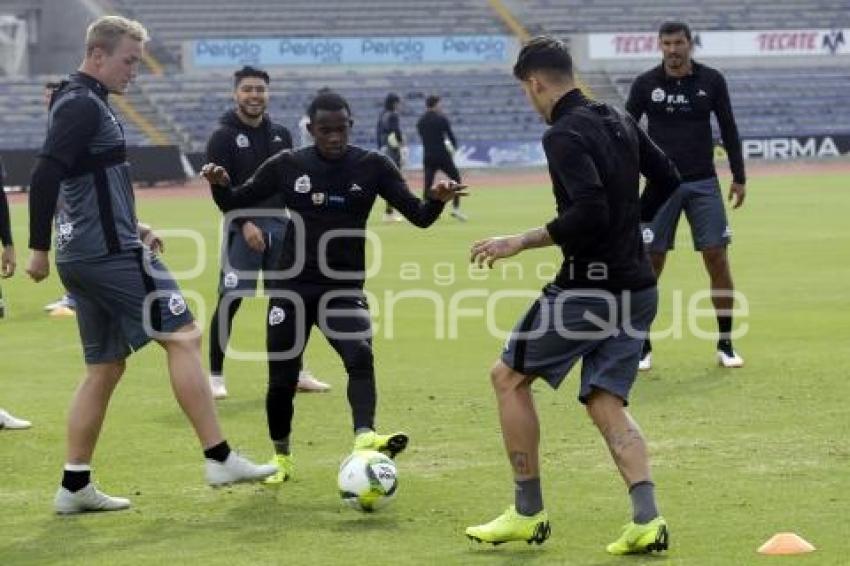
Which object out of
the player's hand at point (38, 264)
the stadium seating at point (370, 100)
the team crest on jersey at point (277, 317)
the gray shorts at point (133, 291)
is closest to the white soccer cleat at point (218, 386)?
the team crest on jersey at point (277, 317)

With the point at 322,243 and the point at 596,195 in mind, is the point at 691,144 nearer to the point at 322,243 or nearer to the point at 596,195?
the point at 322,243

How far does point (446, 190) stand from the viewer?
8.12 m

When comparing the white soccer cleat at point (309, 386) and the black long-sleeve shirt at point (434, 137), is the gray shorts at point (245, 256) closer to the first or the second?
the white soccer cleat at point (309, 386)

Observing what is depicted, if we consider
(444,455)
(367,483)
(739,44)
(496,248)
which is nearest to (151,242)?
(367,483)

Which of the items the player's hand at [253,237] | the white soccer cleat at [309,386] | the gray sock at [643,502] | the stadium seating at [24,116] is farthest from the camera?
the stadium seating at [24,116]

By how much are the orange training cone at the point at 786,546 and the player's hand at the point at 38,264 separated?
334cm

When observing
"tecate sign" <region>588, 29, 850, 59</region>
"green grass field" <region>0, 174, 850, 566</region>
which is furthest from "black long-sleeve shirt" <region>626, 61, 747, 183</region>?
"tecate sign" <region>588, 29, 850, 59</region>

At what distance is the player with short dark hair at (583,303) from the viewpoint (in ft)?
22.4

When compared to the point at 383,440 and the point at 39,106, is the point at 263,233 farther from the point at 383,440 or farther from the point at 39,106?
the point at 39,106

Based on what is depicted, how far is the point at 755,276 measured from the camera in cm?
1867

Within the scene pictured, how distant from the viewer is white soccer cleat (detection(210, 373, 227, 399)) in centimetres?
1150

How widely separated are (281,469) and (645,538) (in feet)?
7.90

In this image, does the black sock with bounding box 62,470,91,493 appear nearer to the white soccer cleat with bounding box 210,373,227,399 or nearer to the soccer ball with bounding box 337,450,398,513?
the soccer ball with bounding box 337,450,398,513

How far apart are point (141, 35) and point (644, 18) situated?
176ft
